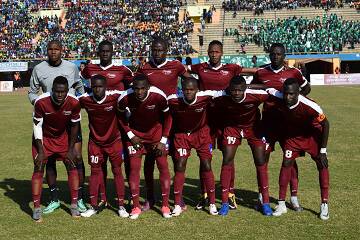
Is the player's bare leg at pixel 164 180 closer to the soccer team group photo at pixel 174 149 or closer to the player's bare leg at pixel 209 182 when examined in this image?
the soccer team group photo at pixel 174 149

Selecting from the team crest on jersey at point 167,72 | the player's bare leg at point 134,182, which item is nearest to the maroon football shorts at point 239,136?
the team crest on jersey at point 167,72

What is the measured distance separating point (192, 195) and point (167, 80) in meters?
2.16

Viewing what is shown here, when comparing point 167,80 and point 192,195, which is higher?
point 167,80

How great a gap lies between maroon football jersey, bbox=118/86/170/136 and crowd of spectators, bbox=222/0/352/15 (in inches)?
1765

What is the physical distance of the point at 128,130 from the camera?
7.09 m

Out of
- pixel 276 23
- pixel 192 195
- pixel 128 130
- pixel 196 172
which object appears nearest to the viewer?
pixel 128 130

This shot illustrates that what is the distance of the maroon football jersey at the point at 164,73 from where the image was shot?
24.5 feet

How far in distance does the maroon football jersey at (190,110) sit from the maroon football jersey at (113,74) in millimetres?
986

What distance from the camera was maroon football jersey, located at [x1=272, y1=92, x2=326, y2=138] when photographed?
6762 mm

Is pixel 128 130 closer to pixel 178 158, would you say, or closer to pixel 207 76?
pixel 178 158

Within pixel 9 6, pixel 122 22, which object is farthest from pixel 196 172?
pixel 9 6

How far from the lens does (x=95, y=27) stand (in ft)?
167

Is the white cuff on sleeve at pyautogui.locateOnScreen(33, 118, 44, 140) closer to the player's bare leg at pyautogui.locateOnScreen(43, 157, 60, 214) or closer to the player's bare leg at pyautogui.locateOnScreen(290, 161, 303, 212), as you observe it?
the player's bare leg at pyautogui.locateOnScreen(43, 157, 60, 214)

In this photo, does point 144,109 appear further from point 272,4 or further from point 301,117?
point 272,4
